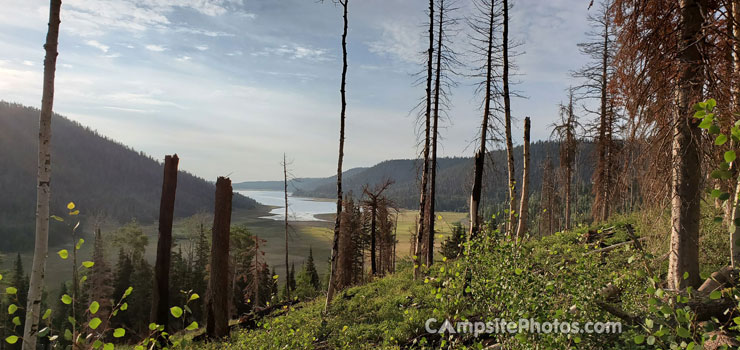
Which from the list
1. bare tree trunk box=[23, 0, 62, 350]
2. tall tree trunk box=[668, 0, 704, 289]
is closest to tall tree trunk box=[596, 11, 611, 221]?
tall tree trunk box=[668, 0, 704, 289]

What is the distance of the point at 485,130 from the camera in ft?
43.7

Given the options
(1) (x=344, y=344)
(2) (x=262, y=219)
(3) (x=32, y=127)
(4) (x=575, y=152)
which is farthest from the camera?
(3) (x=32, y=127)

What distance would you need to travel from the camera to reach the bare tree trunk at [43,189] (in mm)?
3572

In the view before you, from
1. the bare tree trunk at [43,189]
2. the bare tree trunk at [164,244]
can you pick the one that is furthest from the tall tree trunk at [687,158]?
the bare tree trunk at [164,244]

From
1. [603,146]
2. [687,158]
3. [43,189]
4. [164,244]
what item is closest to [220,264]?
[164,244]

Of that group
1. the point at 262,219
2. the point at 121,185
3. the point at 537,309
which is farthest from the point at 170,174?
the point at 121,185

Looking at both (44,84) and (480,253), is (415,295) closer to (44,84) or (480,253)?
(480,253)

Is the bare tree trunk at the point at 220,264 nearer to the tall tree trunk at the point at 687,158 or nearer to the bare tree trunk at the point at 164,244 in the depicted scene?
the bare tree trunk at the point at 164,244

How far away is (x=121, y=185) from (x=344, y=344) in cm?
21142

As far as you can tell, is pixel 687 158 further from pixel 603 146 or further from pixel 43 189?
pixel 603 146

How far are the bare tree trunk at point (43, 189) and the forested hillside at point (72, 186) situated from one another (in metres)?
142

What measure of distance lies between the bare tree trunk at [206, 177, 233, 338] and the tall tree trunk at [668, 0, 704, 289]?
448 inches

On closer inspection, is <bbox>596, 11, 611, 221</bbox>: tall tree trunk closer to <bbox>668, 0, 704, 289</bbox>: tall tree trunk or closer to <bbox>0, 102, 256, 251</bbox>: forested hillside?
<bbox>668, 0, 704, 289</bbox>: tall tree trunk

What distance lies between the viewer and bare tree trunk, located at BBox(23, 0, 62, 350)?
3572mm
